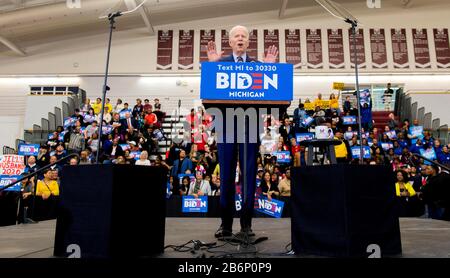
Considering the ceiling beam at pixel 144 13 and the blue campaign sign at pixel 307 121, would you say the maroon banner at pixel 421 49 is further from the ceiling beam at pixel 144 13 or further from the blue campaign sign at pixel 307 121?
the ceiling beam at pixel 144 13

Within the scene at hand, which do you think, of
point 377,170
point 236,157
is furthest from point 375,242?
point 236,157

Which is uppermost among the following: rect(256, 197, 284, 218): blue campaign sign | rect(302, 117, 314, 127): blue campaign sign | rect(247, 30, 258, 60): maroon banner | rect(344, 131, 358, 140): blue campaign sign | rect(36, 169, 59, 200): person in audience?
rect(247, 30, 258, 60): maroon banner

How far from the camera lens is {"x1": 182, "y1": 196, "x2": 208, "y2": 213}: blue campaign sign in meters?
6.94

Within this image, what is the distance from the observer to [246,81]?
257 cm

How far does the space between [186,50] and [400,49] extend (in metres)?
9.90

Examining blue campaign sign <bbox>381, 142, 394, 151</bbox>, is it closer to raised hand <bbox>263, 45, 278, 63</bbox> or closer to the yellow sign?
the yellow sign

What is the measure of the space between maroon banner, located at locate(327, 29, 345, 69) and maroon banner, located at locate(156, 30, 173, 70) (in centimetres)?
750

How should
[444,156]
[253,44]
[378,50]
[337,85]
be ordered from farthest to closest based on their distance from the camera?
[253,44]
[378,50]
[337,85]
[444,156]

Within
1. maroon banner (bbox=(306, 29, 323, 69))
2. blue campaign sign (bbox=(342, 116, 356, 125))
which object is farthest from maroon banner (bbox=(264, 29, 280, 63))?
blue campaign sign (bbox=(342, 116, 356, 125))

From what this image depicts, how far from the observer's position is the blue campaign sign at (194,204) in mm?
6938

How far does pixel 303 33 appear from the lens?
16359 millimetres

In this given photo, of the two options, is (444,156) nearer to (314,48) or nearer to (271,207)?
(271,207)

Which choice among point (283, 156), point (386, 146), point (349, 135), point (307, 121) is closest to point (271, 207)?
point (283, 156)
